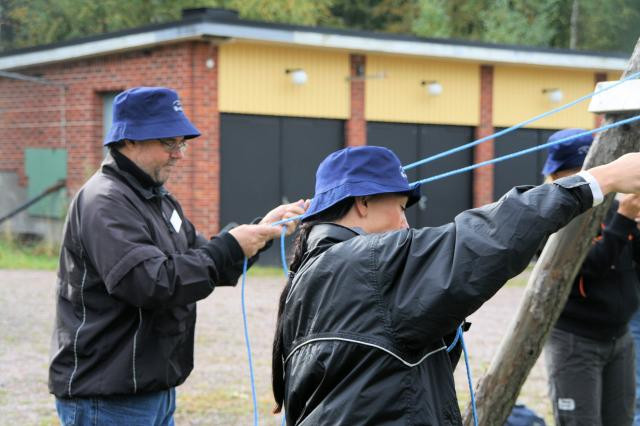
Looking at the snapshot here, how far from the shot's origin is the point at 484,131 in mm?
18281

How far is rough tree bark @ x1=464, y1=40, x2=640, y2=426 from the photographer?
4094mm

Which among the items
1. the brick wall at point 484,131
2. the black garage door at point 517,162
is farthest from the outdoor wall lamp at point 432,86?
the black garage door at point 517,162

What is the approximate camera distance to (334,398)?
2479 mm

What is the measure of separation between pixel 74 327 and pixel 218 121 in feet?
38.1

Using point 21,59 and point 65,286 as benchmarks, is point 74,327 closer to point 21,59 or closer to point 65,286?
point 65,286

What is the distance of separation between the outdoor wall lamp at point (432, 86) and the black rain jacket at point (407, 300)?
15105 millimetres

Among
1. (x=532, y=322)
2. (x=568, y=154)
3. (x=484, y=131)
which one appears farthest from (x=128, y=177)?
(x=484, y=131)

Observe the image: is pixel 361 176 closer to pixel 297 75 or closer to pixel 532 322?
pixel 532 322

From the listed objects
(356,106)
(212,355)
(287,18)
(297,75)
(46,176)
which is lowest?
(212,355)

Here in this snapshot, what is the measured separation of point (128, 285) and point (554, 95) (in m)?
16.8

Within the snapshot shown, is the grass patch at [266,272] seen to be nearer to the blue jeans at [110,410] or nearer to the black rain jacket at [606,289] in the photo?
the black rain jacket at [606,289]

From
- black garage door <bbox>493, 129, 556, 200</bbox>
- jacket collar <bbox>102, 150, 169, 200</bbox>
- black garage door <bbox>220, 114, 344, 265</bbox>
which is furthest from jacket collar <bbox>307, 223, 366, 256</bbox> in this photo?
black garage door <bbox>493, 129, 556, 200</bbox>

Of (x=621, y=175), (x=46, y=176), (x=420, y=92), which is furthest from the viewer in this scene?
(x=420, y=92)

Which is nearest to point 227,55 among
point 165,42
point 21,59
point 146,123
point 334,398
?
point 165,42
